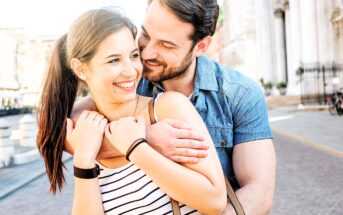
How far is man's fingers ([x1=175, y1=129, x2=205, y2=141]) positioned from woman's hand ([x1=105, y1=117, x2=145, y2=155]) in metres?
0.16

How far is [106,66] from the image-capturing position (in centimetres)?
203

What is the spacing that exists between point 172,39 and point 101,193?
74 cm

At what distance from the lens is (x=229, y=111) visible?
227 cm

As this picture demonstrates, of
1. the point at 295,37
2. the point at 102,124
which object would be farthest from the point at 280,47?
the point at 102,124

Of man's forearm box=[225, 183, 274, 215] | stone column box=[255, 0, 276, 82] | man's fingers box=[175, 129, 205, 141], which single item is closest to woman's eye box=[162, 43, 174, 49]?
man's fingers box=[175, 129, 205, 141]

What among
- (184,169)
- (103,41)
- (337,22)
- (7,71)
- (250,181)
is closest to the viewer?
(184,169)

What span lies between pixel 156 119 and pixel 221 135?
0.37 m

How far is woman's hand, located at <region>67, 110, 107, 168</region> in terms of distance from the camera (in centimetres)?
207

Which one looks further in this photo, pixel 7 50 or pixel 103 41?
pixel 7 50

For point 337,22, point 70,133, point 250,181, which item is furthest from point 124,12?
point 337,22

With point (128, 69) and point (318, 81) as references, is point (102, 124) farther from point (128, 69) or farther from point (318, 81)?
point (318, 81)

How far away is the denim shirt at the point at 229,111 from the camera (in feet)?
7.41

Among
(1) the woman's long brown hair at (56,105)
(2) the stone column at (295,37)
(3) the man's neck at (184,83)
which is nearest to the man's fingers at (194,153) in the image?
(3) the man's neck at (184,83)

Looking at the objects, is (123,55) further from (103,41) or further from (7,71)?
(7,71)
